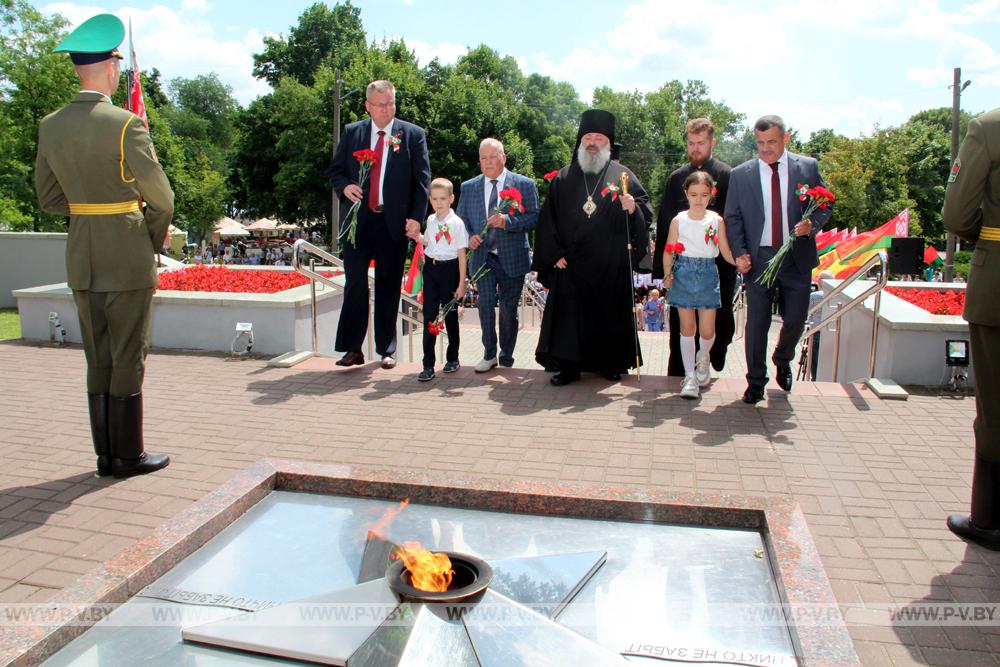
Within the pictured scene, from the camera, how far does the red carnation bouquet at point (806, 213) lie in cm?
596

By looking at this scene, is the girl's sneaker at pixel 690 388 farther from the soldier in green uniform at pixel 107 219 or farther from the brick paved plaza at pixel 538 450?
the soldier in green uniform at pixel 107 219

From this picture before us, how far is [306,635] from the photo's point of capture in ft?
8.51

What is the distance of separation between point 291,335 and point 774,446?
15.8ft

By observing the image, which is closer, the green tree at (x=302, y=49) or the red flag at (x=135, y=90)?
the red flag at (x=135, y=90)

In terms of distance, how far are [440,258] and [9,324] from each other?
9.31m

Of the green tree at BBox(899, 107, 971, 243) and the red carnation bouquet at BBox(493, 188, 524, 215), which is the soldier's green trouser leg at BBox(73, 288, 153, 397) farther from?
the green tree at BBox(899, 107, 971, 243)

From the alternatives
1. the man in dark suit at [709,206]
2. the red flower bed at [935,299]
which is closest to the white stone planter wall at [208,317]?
the man in dark suit at [709,206]

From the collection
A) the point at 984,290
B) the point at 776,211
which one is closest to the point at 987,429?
the point at 984,290

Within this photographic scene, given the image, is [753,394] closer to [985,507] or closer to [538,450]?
[538,450]

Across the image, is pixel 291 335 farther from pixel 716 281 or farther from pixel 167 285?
pixel 716 281

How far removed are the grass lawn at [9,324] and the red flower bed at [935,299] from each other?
35.3 feet

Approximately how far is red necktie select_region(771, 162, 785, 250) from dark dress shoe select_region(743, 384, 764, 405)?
1.07 metres

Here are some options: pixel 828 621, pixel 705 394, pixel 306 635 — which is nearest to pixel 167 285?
pixel 705 394

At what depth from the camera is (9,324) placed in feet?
42.2
